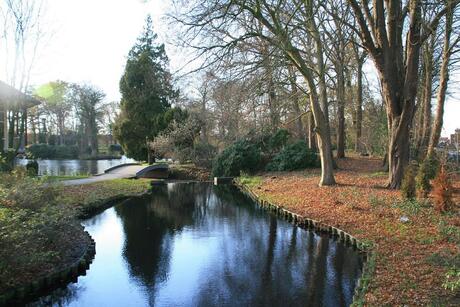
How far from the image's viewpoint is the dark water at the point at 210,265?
6.63 meters

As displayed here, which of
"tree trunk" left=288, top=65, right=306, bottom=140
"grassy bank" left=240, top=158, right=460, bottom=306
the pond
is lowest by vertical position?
"grassy bank" left=240, top=158, right=460, bottom=306

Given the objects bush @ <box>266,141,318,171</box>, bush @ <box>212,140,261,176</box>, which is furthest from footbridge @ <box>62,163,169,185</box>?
bush @ <box>266,141,318,171</box>

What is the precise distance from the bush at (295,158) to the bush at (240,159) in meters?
1.36

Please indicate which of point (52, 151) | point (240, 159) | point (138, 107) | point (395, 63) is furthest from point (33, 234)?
point (52, 151)

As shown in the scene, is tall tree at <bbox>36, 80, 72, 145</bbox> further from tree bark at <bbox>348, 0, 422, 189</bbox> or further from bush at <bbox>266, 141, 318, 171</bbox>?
tree bark at <bbox>348, 0, 422, 189</bbox>

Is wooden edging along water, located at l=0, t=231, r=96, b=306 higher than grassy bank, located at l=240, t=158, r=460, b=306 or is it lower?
lower

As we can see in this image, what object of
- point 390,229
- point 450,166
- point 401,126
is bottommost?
point 390,229

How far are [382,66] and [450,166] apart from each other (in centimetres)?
432

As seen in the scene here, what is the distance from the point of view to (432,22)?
11312mm

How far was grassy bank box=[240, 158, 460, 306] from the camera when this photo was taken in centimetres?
550

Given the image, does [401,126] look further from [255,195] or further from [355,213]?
[255,195]

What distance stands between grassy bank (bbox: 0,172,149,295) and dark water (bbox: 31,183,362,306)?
55 cm

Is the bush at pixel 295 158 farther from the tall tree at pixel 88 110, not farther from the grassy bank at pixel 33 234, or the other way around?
the tall tree at pixel 88 110

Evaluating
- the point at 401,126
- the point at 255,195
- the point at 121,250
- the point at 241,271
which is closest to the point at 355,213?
the point at 401,126
